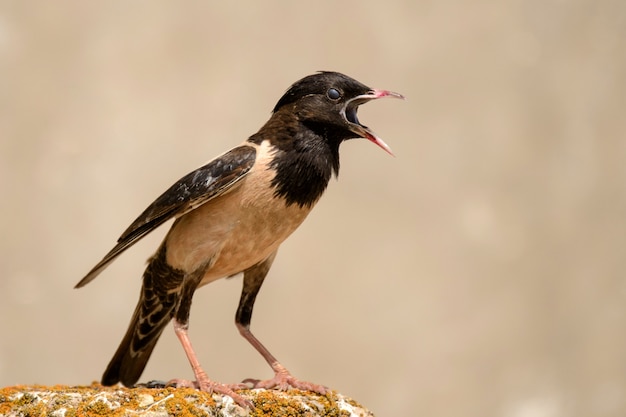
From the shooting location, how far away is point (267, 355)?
516cm

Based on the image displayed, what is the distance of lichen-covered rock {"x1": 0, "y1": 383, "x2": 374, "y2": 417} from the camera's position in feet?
14.1

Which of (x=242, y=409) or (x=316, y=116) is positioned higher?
(x=316, y=116)

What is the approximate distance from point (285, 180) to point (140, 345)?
1591 mm

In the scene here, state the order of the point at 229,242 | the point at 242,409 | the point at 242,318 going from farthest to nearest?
1. the point at 242,318
2. the point at 229,242
3. the point at 242,409

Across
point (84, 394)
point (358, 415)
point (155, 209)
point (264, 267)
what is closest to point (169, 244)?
point (155, 209)

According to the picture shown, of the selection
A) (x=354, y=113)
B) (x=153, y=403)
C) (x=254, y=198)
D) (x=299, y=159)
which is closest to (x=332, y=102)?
(x=354, y=113)

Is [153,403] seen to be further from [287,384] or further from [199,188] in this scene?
[199,188]

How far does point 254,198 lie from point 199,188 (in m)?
0.32

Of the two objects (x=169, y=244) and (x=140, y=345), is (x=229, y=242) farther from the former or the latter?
(x=140, y=345)

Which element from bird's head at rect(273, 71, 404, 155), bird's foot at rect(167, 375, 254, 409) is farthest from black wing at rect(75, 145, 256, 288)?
bird's foot at rect(167, 375, 254, 409)

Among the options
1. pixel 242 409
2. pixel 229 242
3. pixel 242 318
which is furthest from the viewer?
pixel 242 318

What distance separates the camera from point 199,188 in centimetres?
483

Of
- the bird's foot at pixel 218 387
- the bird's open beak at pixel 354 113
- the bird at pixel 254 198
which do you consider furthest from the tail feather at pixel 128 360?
the bird's open beak at pixel 354 113

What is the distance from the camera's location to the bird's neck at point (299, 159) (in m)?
4.87
